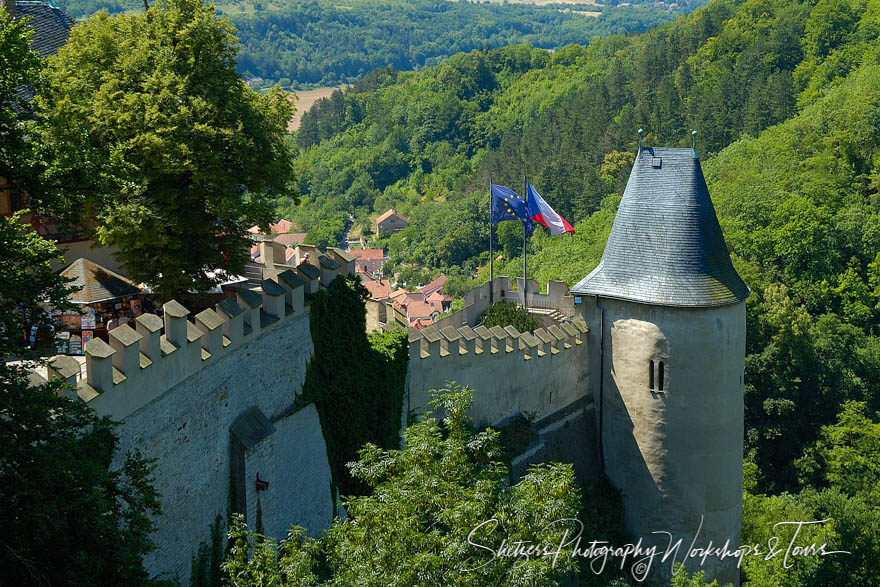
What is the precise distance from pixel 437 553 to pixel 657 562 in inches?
506

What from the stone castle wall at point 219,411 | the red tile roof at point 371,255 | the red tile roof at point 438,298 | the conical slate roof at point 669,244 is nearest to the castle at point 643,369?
the conical slate roof at point 669,244

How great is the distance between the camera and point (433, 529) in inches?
582

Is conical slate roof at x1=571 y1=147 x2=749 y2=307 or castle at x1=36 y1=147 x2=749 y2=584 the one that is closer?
castle at x1=36 y1=147 x2=749 y2=584

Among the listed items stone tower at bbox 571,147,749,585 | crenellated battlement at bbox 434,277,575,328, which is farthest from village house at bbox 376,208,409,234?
stone tower at bbox 571,147,749,585

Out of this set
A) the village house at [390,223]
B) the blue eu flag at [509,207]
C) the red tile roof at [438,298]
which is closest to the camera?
the blue eu flag at [509,207]

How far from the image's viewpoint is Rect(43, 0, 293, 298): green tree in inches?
663

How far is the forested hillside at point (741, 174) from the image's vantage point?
43531 millimetres

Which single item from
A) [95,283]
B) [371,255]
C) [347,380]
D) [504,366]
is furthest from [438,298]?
[95,283]

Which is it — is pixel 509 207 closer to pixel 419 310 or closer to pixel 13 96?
pixel 13 96

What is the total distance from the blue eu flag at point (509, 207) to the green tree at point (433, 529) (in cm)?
1470

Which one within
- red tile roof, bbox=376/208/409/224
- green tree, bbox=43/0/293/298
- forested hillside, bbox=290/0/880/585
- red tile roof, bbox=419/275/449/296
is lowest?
red tile roof, bbox=419/275/449/296

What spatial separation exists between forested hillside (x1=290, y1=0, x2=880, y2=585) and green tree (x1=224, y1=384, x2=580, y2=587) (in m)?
12.9

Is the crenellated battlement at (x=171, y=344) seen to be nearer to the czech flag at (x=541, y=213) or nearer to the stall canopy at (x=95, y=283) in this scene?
the stall canopy at (x=95, y=283)

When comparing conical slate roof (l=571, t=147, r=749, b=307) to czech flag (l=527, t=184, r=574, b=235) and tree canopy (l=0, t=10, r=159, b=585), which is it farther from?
tree canopy (l=0, t=10, r=159, b=585)
